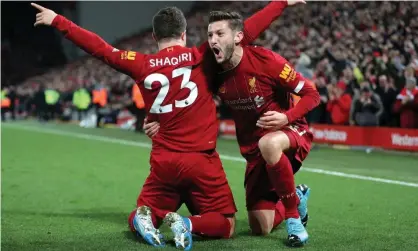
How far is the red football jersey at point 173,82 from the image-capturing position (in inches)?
206

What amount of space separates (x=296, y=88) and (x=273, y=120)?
13.1 inches

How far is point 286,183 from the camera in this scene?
5246mm

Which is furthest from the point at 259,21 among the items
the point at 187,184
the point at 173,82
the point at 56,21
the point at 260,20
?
the point at 56,21

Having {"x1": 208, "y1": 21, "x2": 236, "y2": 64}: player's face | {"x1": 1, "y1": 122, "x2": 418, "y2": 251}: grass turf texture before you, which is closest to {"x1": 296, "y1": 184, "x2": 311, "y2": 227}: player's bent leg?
{"x1": 1, "y1": 122, "x2": 418, "y2": 251}: grass turf texture

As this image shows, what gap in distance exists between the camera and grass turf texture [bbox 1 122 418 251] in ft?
17.7

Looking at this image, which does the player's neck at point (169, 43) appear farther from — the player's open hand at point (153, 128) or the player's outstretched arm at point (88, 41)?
the player's open hand at point (153, 128)

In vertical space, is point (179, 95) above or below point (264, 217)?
above

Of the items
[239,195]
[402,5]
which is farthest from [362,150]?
[239,195]

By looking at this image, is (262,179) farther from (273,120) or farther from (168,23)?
(168,23)

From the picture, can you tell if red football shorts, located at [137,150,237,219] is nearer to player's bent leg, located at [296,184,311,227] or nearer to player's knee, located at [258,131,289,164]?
player's knee, located at [258,131,289,164]

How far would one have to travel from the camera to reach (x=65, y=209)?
737 centimetres

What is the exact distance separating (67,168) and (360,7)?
40.3 feet

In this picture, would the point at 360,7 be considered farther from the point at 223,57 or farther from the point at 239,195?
the point at 223,57

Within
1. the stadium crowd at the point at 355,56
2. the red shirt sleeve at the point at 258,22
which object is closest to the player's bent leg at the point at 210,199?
the red shirt sleeve at the point at 258,22
